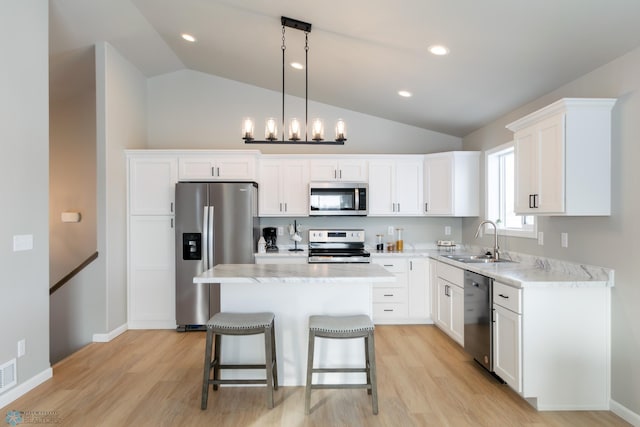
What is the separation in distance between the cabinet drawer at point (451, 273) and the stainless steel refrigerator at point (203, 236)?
2283 millimetres

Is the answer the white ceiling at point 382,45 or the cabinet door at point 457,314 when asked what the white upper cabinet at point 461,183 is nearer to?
the white ceiling at point 382,45

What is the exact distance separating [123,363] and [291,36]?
3.46 metres

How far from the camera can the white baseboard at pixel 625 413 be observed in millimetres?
2435

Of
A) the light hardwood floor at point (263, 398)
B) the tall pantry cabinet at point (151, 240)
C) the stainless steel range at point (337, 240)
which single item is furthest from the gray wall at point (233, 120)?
the light hardwood floor at point (263, 398)

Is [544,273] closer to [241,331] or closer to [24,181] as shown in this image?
[241,331]

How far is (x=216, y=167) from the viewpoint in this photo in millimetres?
4727

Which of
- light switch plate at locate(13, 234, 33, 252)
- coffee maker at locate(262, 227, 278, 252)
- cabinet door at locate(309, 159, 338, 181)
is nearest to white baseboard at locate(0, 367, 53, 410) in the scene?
light switch plate at locate(13, 234, 33, 252)

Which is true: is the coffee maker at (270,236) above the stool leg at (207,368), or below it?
above

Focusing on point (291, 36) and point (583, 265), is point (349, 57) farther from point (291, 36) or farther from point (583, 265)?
point (583, 265)

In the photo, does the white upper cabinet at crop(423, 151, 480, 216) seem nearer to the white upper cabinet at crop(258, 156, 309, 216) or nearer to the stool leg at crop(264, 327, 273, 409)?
the white upper cabinet at crop(258, 156, 309, 216)

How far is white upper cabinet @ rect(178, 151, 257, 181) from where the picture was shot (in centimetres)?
471

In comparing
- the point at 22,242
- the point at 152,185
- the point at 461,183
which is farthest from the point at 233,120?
the point at 461,183

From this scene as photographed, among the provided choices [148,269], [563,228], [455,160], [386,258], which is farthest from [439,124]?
[148,269]

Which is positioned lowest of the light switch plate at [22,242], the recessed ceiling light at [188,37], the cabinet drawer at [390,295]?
the cabinet drawer at [390,295]
